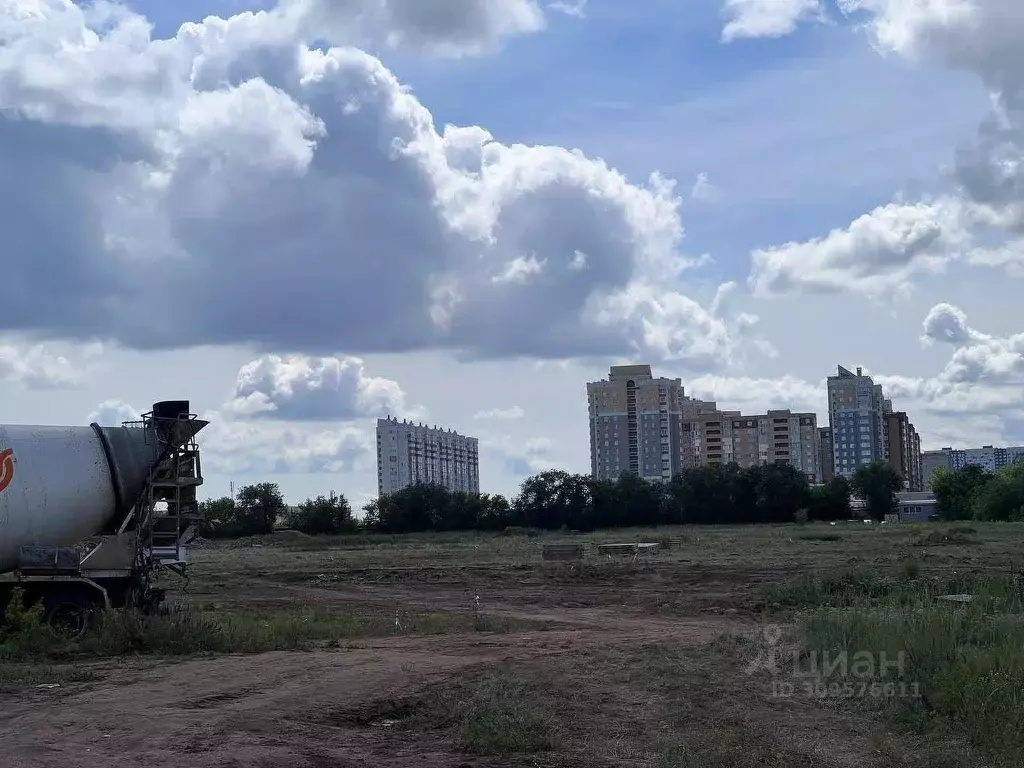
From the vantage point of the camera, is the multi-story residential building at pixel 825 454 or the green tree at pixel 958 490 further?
the multi-story residential building at pixel 825 454

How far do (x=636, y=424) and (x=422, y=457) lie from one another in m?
33.0

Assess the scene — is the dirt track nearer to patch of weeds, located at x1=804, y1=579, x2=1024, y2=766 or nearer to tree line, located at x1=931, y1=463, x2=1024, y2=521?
patch of weeds, located at x1=804, y1=579, x2=1024, y2=766

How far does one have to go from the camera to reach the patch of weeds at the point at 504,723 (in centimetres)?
1000

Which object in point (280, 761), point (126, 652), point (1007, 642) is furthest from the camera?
point (126, 652)

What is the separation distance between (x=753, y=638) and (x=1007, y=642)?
158 inches

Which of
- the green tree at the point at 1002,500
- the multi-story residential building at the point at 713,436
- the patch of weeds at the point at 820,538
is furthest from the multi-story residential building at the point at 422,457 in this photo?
the patch of weeds at the point at 820,538

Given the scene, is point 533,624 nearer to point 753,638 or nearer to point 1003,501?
point 753,638

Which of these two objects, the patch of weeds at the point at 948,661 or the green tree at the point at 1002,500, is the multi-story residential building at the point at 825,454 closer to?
the green tree at the point at 1002,500

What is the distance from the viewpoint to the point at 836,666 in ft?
41.2

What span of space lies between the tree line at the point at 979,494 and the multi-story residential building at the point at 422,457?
69.1 meters

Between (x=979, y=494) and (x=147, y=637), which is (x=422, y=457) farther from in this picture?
(x=147, y=637)

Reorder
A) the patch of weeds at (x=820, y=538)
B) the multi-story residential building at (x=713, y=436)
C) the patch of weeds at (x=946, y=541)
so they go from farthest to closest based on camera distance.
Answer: the multi-story residential building at (x=713, y=436) → the patch of weeds at (x=820, y=538) → the patch of weeds at (x=946, y=541)

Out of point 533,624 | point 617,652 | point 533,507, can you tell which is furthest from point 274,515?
point 617,652

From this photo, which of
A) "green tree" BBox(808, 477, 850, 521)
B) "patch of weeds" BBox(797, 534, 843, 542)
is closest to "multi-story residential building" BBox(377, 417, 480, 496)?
"green tree" BBox(808, 477, 850, 521)
